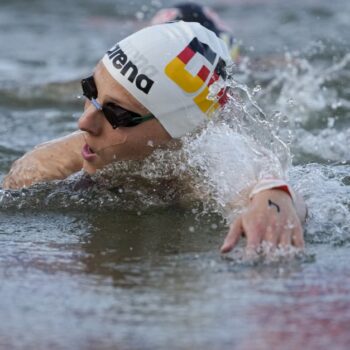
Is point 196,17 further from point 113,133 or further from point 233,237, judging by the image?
point 233,237

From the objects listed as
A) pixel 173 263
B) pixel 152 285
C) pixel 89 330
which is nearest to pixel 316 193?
pixel 173 263

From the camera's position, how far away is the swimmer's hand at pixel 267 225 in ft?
12.4

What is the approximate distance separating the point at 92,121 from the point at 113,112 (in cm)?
10

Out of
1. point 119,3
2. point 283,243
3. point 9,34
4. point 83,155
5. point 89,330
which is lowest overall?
point 89,330

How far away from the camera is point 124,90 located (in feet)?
15.6

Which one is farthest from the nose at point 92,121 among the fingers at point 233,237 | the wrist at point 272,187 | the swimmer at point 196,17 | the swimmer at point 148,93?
the swimmer at point 196,17

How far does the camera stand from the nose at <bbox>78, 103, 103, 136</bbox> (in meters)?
4.70

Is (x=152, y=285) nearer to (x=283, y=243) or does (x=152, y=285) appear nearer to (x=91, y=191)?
(x=283, y=243)

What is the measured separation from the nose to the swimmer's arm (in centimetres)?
56

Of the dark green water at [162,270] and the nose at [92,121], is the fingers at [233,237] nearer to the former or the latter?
the dark green water at [162,270]

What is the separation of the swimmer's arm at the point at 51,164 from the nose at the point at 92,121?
564 millimetres

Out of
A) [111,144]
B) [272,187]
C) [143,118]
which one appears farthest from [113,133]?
[272,187]

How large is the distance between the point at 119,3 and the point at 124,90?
11757 mm

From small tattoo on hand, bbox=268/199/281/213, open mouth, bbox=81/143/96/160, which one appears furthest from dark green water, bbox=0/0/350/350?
open mouth, bbox=81/143/96/160
